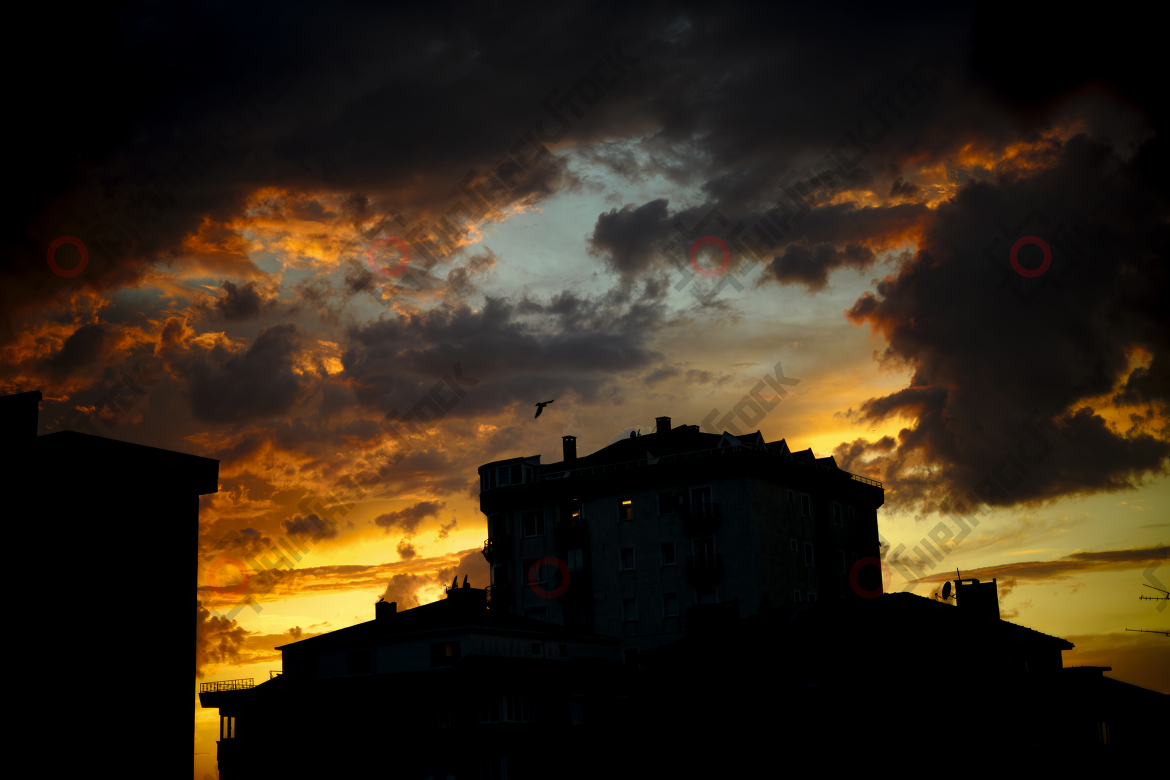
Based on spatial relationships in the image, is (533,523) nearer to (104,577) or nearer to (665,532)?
(665,532)

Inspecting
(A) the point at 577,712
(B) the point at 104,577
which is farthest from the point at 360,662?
(B) the point at 104,577

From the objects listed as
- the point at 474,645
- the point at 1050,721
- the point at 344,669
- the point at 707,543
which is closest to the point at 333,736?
the point at 344,669

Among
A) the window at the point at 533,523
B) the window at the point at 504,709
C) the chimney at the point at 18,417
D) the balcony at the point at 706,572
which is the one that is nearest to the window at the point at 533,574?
the window at the point at 533,523

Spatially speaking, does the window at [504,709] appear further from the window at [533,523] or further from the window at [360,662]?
the window at [533,523]

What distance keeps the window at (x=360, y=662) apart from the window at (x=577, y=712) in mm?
13348

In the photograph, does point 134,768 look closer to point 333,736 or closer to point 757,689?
point 333,736

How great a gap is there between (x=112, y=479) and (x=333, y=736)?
22.4 m

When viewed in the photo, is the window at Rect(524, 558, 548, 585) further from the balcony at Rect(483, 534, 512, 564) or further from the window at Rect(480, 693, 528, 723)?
the window at Rect(480, 693, 528, 723)

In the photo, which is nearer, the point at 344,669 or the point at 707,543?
the point at 344,669

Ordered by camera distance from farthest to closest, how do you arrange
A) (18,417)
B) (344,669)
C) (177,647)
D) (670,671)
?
(344,669), (670,671), (177,647), (18,417)

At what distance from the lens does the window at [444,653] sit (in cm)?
6450

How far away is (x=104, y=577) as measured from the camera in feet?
165

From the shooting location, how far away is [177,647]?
52.5 m

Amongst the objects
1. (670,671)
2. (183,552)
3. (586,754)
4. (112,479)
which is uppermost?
(112,479)
